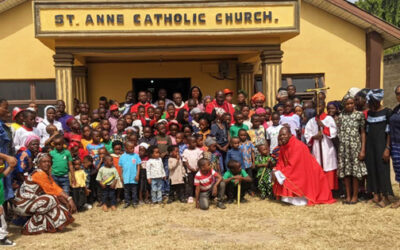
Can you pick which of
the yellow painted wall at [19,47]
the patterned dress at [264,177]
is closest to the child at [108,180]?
the patterned dress at [264,177]

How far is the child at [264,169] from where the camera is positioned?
6832 mm

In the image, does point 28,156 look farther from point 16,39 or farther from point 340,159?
point 16,39

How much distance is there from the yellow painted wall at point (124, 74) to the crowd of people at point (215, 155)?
391cm

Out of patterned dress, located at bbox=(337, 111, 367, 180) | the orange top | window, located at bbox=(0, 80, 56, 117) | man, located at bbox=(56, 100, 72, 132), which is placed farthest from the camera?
window, located at bbox=(0, 80, 56, 117)

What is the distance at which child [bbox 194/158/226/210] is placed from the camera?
6.23 meters

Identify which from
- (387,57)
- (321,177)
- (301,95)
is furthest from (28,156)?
(387,57)

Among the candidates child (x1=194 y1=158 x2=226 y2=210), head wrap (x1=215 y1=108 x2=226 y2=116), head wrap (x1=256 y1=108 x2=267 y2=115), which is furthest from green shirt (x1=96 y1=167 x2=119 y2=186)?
head wrap (x1=256 y1=108 x2=267 y2=115)

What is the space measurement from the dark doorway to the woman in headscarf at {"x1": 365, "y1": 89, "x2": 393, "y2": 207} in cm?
652

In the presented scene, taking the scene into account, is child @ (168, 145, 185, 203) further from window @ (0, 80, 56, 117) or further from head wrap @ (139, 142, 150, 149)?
window @ (0, 80, 56, 117)

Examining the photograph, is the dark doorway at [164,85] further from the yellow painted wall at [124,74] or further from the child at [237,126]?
the child at [237,126]

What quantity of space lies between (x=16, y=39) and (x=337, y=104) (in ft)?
28.7

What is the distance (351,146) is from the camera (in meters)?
6.20

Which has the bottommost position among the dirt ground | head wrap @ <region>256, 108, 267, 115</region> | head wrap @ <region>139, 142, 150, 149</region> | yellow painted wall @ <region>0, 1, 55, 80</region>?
the dirt ground

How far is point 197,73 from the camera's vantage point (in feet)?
38.0
